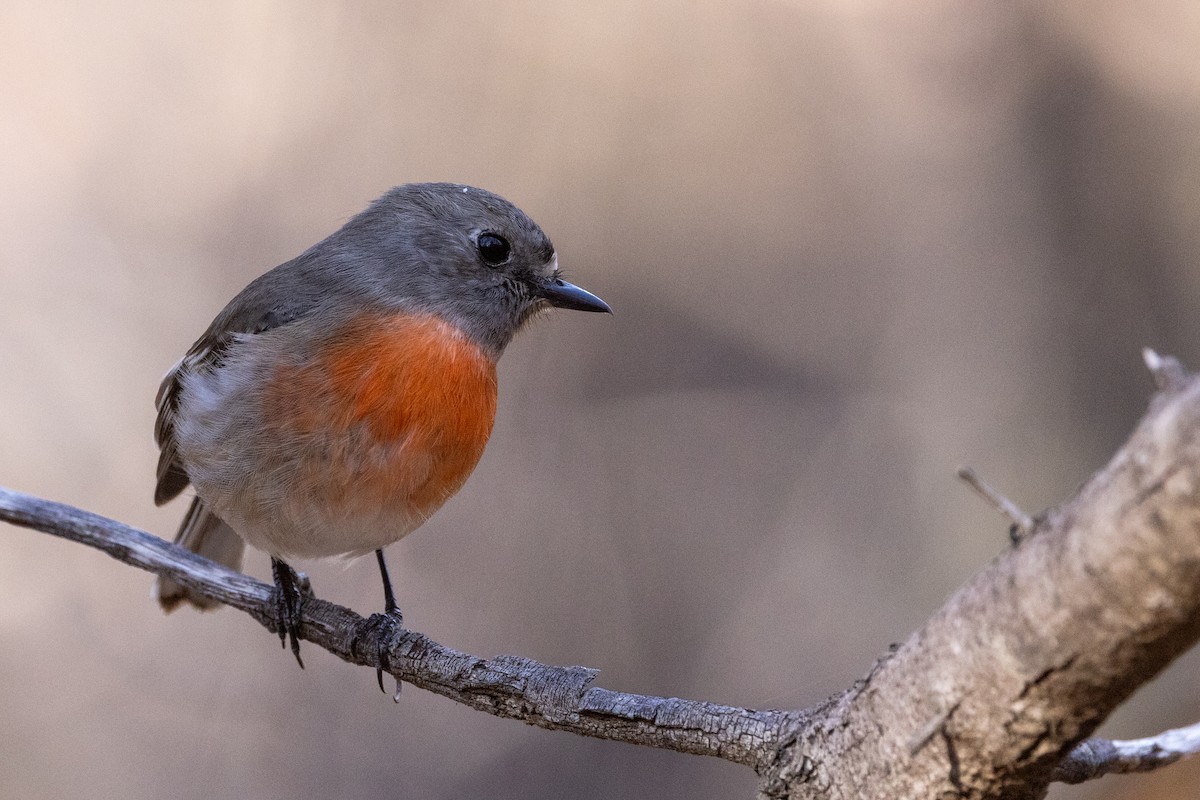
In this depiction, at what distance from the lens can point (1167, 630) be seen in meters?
1.44

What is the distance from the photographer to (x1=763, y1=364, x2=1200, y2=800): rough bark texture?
4.47ft

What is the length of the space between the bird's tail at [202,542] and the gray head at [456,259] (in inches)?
45.5

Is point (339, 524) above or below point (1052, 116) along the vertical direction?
A: below

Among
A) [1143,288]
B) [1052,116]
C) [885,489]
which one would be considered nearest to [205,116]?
[885,489]

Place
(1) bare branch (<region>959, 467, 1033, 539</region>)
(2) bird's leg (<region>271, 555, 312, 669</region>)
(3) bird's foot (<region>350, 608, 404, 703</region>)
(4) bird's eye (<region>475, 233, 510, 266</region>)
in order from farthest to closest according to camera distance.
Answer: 1. (4) bird's eye (<region>475, 233, 510, 266</region>)
2. (2) bird's leg (<region>271, 555, 312, 669</region>)
3. (3) bird's foot (<region>350, 608, 404, 703</region>)
4. (1) bare branch (<region>959, 467, 1033, 539</region>)

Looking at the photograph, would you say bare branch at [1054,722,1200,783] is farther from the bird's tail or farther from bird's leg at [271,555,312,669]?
the bird's tail

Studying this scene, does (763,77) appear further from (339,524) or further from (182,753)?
(182,753)

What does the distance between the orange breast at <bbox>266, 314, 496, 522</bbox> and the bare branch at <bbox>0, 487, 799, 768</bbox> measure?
1.38 feet

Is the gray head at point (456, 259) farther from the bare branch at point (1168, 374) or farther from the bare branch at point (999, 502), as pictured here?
the bare branch at point (1168, 374)

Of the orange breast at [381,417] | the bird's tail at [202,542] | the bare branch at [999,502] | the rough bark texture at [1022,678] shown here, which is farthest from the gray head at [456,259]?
the bare branch at [999,502]

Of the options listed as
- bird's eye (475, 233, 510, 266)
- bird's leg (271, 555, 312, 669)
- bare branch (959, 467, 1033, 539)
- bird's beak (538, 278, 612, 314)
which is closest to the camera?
bare branch (959, 467, 1033, 539)

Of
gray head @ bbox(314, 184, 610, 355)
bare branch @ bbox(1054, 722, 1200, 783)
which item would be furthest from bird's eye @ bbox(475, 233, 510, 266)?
bare branch @ bbox(1054, 722, 1200, 783)

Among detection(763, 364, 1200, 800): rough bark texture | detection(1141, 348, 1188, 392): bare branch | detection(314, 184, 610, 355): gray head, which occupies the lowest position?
detection(763, 364, 1200, 800): rough bark texture

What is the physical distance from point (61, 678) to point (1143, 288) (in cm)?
586
